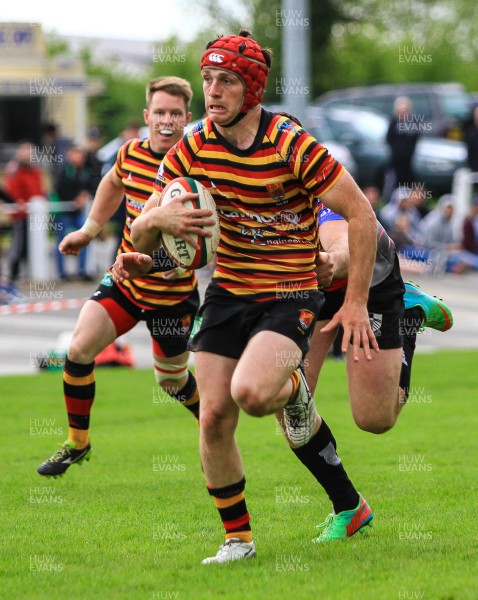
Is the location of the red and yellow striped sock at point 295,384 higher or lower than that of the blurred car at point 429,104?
lower

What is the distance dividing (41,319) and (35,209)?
10.0 feet

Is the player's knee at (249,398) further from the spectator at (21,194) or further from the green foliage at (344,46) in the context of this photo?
the green foliage at (344,46)

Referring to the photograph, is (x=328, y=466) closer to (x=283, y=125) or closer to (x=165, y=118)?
(x=283, y=125)

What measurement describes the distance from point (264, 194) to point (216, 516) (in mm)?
2142

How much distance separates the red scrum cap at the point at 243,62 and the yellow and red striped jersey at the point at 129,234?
246 centimetres

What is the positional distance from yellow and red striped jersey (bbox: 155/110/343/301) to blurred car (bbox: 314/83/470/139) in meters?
21.8

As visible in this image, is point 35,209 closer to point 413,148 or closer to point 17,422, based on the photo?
point 413,148

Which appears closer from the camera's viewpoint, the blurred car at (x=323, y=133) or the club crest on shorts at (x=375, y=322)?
the club crest on shorts at (x=375, y=322)

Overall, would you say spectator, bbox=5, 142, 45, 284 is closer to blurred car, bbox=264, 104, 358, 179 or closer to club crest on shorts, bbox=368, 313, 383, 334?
blurred car, bbox=264, 104, 358, 179

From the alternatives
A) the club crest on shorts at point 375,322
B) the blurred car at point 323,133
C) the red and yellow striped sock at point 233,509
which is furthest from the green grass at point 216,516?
the blurred car at point 323,133

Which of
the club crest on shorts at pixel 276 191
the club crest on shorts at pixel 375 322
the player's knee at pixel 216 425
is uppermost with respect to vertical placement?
the club crest on shorts at pixel 276 191

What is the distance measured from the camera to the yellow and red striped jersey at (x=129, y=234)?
8.48 m

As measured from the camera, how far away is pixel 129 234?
27.8 ft

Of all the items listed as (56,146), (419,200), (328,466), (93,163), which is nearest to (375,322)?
(328,466)
